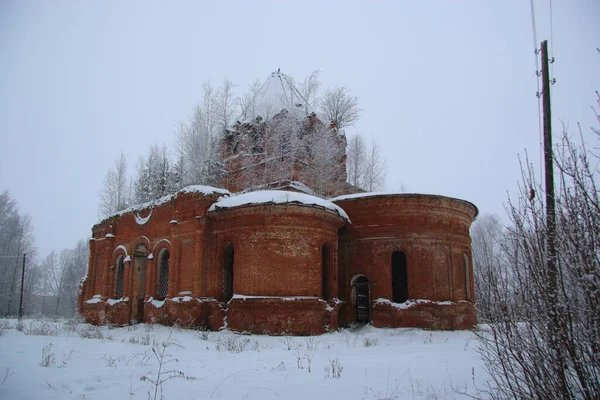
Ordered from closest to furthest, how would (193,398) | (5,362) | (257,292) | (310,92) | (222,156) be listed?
(193,398) < (5,362) < (257,292) < (222,156) < (310,92)

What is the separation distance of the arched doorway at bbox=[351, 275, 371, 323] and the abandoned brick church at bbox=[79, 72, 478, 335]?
0.15 feet

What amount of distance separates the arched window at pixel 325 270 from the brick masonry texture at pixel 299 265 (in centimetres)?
5

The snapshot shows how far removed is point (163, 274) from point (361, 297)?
9.10 m

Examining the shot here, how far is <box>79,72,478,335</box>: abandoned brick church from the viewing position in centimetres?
1582

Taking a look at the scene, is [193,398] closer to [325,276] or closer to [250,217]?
[250,217]

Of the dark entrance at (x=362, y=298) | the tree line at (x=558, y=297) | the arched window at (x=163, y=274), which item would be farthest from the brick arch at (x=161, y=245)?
the tree line at (x=558, y=297)

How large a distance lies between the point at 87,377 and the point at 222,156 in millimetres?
21698

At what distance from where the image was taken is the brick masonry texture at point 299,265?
51.8 ft

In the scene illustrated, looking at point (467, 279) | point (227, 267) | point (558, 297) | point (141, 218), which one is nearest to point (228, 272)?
point (227, 267)

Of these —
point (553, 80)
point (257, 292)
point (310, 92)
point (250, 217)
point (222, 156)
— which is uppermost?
point (310, 92)

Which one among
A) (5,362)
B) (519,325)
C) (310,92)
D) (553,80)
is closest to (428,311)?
(553,80)

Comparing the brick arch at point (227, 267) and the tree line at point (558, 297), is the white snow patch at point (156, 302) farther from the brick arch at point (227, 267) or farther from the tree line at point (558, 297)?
the tree line at point (558, 297)

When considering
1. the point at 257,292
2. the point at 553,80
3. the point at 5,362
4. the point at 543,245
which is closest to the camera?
the point at 543,245

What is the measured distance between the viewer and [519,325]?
4.82 metres
